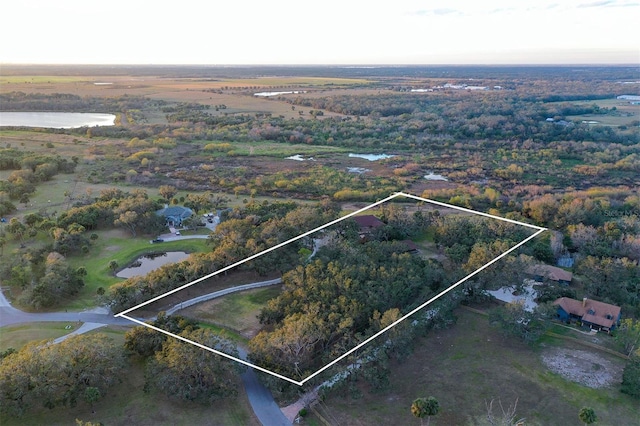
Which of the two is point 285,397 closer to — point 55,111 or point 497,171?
point 497,171

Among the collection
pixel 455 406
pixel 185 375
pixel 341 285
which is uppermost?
pixel 341 285

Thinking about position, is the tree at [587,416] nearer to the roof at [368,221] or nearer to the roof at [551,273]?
the roof at [551,273]

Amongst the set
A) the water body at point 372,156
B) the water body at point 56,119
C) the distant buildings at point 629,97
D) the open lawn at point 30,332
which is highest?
the distant buildings at point 629,97

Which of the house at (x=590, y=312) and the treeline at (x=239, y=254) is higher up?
the treeline at (x=239, y=254)

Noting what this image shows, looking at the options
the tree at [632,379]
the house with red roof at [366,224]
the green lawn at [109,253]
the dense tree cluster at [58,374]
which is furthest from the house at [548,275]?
the dense tree cluster at [58,374]

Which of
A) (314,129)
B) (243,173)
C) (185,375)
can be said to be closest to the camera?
(185,375)

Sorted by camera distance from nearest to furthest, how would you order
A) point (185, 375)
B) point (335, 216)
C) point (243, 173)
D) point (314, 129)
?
point (185, 375), point (335, 216), point (243, 173), point (314, 129)

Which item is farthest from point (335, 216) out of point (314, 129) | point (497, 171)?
point (314, 129)
